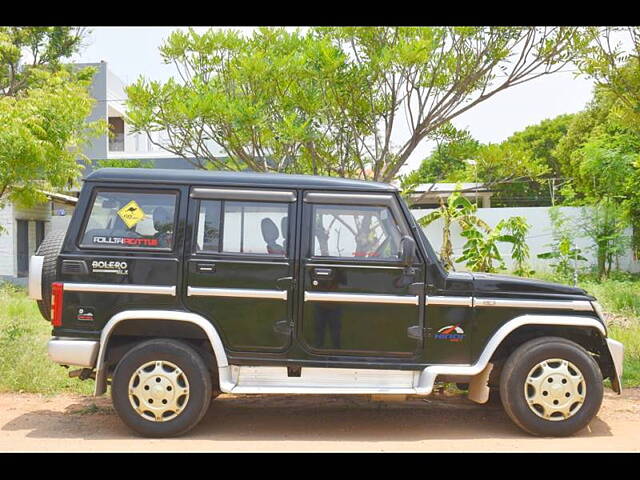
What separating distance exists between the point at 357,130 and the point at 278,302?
7.18 meters

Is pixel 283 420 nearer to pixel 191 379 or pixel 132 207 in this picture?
pixel 191 379

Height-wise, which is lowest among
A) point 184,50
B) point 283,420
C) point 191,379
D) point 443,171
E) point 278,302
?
point 283,420

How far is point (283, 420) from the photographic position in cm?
692

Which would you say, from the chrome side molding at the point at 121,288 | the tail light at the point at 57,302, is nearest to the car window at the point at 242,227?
the chrome side molding at the point at 121,288

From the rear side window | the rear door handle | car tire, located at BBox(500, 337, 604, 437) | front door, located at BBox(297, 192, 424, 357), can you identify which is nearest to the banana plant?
car tire, located at BBox(500, 337, 604, 437)

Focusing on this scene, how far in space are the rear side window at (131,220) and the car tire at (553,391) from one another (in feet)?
10.4

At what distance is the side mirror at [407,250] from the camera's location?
236 inches

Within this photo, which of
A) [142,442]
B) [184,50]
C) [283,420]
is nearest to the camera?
[142,442]

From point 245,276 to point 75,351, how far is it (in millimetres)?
1534

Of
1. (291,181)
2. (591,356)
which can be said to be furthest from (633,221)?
(291,181)

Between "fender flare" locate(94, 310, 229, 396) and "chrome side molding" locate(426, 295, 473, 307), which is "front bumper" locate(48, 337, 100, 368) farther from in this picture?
"chrome side molding" locate(426, 295, 473, 307)

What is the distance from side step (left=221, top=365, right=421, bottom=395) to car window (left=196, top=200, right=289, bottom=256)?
3.34ft

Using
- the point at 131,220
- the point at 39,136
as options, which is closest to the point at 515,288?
the point at 131,220

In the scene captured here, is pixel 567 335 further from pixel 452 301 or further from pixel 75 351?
pixel 75 351
